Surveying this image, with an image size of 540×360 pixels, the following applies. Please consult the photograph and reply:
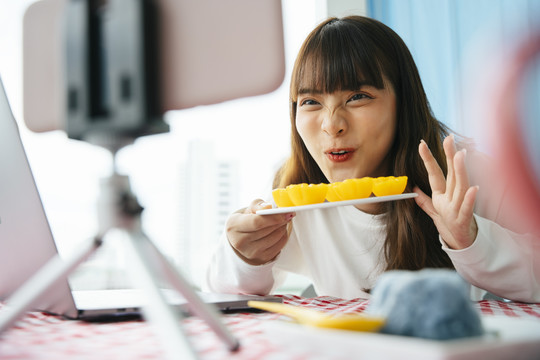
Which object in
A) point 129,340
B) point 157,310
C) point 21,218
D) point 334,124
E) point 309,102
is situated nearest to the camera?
point 157,310

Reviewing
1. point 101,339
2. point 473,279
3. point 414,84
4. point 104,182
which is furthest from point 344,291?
point 104,182

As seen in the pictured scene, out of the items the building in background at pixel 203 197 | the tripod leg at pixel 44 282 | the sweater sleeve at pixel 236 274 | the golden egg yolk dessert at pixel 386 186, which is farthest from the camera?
the building in background at pixel 203 197

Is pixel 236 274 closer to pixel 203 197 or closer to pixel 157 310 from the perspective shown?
pixel 157 310

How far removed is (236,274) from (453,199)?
0.58m

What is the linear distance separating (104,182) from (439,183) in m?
0.83

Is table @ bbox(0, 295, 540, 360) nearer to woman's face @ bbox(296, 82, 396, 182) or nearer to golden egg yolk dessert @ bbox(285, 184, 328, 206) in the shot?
golden egg yolk dessert @ bbox(285, 184, 328, 206)

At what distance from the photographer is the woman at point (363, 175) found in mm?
1052

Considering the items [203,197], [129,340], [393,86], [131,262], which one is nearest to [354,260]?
[393,86]

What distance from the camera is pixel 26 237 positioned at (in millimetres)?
701

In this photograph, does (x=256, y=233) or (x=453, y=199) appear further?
(x=256, y=233)

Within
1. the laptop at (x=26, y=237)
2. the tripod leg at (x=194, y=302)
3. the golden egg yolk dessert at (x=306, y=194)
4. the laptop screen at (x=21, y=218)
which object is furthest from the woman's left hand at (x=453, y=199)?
the laptop screen at (x=21, y=218)

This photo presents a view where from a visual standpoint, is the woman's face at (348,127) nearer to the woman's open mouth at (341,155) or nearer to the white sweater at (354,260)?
the woman's open mouth at (341,155)

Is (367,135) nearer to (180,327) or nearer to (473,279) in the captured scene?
(473,279)

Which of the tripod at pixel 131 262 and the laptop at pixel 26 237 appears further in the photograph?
the laptop at pixel 26 237
